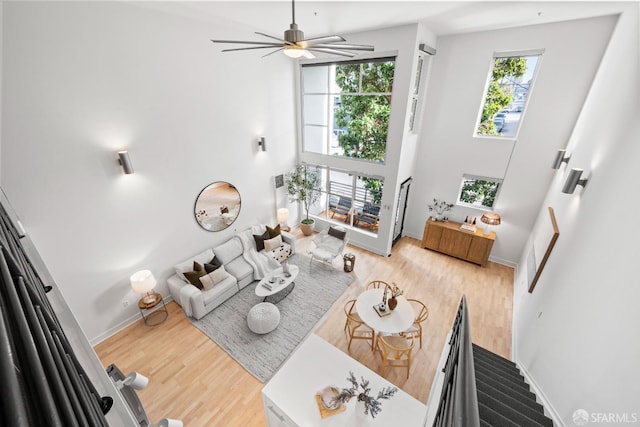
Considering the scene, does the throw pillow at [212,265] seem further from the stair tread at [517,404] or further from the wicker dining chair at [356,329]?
the stair tread at [517,404]

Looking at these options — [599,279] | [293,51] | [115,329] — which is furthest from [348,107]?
[115,329]

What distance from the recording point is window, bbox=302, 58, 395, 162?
553cm

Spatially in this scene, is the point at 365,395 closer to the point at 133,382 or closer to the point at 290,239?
the point at 133,382

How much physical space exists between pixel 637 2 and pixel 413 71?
2810 millimetres

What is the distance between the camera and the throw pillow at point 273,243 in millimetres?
5867

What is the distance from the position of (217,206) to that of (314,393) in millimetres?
4077

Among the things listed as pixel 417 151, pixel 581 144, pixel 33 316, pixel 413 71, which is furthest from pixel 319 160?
pixel 33 316

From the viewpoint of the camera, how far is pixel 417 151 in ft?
21.1

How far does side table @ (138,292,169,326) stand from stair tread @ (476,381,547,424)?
4895mm

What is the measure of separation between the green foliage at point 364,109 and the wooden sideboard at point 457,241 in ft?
7.60

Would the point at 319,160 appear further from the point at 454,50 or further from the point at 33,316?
the point at 33,316

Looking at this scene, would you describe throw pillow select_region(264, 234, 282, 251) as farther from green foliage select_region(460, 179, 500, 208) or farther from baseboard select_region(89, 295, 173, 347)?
green foliage select_region(460, 179, 500, 208)

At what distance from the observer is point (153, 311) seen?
4.71 m

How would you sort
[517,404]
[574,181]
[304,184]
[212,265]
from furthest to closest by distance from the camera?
[304,184]
[212,265]
[574,181]
[517,404]
